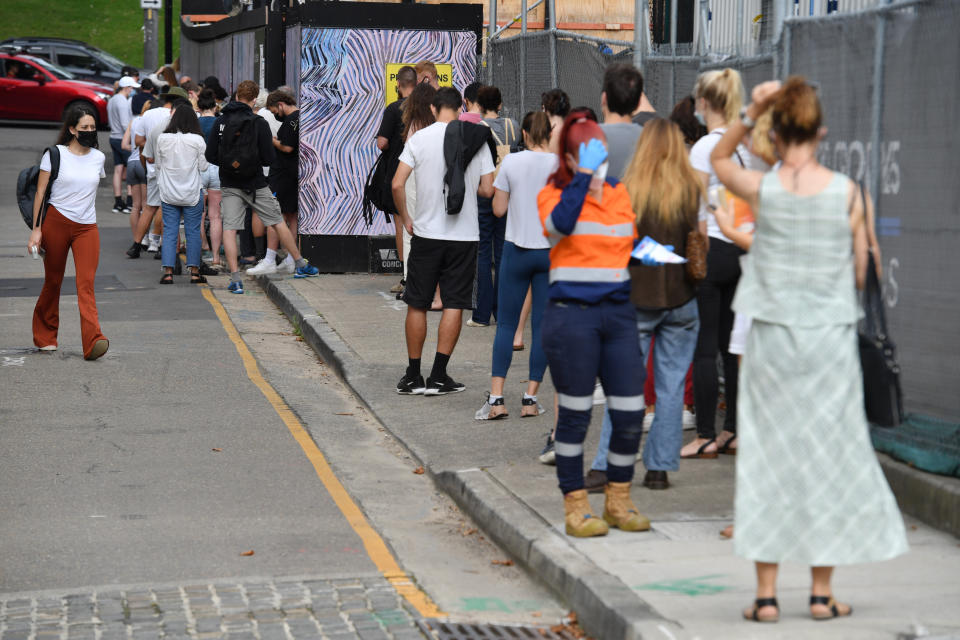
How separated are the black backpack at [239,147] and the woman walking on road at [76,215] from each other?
11.3 feet

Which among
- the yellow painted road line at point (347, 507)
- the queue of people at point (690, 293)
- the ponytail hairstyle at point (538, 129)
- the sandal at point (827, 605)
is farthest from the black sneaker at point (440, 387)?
the sandal at point (827, 605)

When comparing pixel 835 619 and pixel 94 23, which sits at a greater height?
pixel 94 23

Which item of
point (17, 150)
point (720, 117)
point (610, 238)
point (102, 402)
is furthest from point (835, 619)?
point (17, 150)

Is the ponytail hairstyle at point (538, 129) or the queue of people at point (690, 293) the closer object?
the queue of people at point (690, 293)

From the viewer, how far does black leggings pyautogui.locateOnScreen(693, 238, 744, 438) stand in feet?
22.9

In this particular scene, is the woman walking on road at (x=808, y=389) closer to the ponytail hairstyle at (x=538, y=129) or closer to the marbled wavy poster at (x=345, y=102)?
the ponytail hairstyle at (x=538, y=129)

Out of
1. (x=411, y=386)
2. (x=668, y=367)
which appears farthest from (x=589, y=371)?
(x=411, y=386)

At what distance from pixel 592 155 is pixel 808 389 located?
1.51 metres

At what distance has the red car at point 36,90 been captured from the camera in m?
32.9

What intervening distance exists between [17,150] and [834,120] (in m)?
25.6

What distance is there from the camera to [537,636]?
5074 mm

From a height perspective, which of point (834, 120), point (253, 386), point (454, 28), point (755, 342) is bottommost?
point (253, 386)

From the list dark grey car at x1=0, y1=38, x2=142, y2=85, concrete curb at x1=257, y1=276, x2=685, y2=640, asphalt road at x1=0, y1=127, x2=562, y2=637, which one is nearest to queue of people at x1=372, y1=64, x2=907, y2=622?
concrete curb at x1=257, y1=276, x2=685, y2=640

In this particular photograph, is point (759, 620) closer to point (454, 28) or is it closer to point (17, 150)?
point (454, 28)
